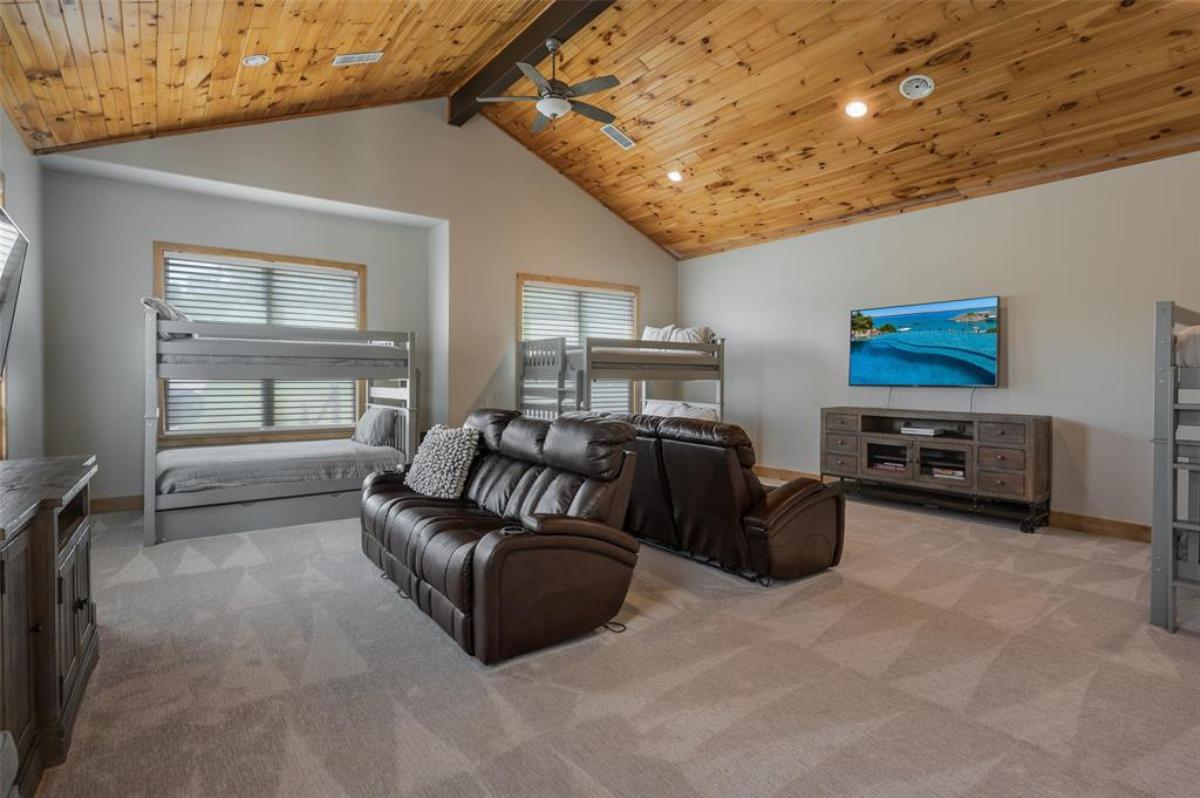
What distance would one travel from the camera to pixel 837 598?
3.33 metres

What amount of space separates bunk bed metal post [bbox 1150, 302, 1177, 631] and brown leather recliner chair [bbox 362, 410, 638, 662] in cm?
249

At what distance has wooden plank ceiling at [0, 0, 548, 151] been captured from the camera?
128 inches

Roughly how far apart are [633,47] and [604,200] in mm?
2613

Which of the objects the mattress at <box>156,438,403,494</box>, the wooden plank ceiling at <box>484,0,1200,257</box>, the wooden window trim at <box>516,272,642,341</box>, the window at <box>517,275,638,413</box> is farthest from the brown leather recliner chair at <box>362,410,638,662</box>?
the window at <box>517,275,638,413</box>

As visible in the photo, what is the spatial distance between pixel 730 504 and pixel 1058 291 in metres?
3.59

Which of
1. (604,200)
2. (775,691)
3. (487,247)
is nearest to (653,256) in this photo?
(604,200)

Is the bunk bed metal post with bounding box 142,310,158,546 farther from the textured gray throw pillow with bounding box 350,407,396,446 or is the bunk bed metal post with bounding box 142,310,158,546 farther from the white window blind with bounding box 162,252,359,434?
the textured gray throw pillow with bounding box 350,407,396,446

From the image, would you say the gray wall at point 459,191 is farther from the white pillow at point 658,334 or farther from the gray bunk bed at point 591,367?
the white pillow at point 658,334

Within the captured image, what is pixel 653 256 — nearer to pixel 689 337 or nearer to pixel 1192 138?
pixel 689 337

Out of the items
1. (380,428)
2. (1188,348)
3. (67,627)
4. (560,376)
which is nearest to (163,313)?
(380,428)

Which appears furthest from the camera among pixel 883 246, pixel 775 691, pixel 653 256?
pixel 653 256

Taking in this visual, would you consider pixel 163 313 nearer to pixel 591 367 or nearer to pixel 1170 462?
pixel 591 367

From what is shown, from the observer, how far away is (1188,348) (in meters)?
2.84

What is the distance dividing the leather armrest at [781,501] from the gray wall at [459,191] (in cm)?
386
